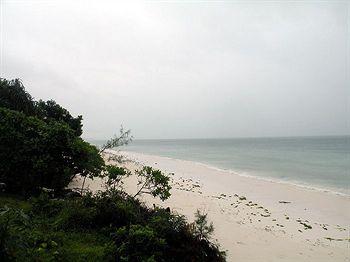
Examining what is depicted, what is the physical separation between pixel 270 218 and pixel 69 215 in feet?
34.7

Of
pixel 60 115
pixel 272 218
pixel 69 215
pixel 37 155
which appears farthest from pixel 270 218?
pixel 60 115

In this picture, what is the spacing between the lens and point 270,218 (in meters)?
15.9

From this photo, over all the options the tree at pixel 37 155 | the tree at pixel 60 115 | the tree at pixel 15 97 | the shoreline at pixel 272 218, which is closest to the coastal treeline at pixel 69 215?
the tree at pixel 37 155

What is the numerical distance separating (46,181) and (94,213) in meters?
4.00

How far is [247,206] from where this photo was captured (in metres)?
18.3

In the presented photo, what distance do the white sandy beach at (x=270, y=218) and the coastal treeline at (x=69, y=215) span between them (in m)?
2.42

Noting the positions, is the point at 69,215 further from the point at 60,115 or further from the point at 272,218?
the point at 60,115

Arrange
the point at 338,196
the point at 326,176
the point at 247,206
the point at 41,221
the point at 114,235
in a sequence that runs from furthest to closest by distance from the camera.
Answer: the point at 326,176, the point at 338,196, the point at 247,206, the point at 41,221, the point at 114,235

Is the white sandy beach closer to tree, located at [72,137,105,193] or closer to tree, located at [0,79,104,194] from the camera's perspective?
tree, located at [72,137,105,193]

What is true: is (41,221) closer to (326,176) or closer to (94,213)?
(94,213)

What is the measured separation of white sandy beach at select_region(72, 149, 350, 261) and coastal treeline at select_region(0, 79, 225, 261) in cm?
242

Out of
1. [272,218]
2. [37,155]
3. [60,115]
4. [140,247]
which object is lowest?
[272,218]

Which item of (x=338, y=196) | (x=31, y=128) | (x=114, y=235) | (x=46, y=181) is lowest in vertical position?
(x=338, y=196)

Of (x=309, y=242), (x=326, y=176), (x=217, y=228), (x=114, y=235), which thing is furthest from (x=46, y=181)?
Result: (x=326, y=176)
